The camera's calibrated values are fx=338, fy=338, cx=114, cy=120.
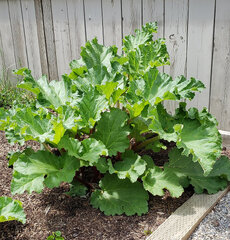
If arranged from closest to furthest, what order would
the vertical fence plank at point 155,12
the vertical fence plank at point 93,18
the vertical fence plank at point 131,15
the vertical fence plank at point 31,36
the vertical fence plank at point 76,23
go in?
the vertical fence plank at point 155,12 → the vertical fence plank at point 131,15 → the vertical fence plank at point 93,18 → the vertical fence plank at point 76,23 → the vertical fence plank at point 31,36

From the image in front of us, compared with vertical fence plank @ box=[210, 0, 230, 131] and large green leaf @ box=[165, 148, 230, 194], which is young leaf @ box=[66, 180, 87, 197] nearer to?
large green leaf @ box=[165, 148, 230, 194]

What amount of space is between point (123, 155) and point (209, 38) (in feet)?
4.48

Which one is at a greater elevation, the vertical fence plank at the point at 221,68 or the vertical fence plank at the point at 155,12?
the vertical fence plank at the point at 155,12

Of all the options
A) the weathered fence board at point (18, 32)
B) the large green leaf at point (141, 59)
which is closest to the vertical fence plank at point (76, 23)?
the weathered fence board at point (18, 32)

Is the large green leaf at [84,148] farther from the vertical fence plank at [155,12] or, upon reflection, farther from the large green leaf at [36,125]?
the vertical fence plank at [155,12]

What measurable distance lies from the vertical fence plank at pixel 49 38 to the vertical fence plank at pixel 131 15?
106cm

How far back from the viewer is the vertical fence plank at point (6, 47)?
4.56 meters

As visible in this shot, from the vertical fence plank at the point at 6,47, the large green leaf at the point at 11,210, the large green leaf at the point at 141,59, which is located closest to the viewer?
the large green leaf at the point at 11,210

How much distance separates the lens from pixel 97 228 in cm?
205

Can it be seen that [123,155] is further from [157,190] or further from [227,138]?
[227,138]

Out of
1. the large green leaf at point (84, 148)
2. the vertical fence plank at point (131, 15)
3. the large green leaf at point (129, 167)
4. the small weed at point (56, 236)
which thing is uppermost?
the vertical fence plank at point (131, 15)

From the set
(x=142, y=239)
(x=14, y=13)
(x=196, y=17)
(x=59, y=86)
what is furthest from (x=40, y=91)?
(x=14, y=13)

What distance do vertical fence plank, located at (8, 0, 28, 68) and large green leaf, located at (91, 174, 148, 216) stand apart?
2.83 m

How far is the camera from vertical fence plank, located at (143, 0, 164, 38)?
10.3 feet
